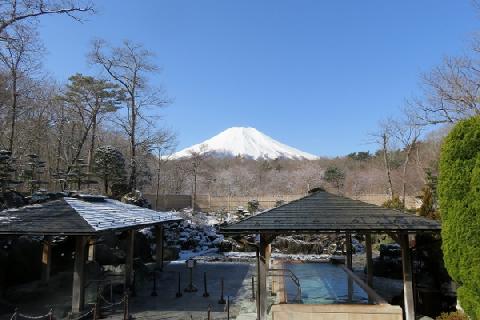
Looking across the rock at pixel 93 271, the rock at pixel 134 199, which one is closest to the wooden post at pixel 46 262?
the rock at pixel 93 271

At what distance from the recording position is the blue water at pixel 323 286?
10.4 meters

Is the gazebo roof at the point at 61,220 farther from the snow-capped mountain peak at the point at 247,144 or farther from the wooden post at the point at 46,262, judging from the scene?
the snow-capped mountain peak at the point at 247,144

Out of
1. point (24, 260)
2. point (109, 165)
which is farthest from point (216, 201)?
point (24, 260)

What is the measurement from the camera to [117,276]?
14000 mm

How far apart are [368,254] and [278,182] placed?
45.3 m

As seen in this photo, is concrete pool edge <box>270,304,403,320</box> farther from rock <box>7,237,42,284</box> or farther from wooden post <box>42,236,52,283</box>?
rock <box>7,237,42,284</box>

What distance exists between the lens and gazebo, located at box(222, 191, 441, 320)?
830cm

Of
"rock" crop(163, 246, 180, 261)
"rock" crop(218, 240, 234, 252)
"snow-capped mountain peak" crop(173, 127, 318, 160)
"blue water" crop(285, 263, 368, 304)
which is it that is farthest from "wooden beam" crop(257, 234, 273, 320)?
"snow-capped mountain peak" crop(173, 127, 318, 160)

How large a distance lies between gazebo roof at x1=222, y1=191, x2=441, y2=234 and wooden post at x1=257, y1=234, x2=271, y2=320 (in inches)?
15.1

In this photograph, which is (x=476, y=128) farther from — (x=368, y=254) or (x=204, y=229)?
(x=204, y=229)

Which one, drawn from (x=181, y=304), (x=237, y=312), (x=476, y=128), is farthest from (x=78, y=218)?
(x=476, y=128)

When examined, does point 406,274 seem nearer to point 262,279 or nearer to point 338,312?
point 338,312

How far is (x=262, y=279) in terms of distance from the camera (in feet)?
27.5

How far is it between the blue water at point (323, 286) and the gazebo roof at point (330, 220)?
2316 mm
